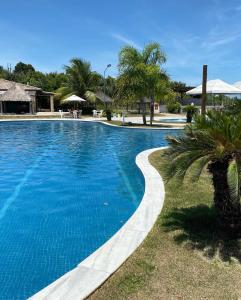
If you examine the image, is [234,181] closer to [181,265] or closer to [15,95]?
[181,265]

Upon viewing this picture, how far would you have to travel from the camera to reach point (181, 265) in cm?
485

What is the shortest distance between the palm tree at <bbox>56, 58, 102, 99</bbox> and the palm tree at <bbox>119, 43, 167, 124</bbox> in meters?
19.5

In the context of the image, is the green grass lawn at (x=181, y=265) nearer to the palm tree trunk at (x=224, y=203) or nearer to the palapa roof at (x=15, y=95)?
the palm tree trunk at (x=224, y=203)

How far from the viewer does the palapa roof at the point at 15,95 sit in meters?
43.3

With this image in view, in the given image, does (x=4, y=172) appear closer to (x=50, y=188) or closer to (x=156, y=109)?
(x=50, y=188)

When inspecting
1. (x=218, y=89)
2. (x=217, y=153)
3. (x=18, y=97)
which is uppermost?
(x=218, y=89)

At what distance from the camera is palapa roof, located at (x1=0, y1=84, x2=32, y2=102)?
142ft

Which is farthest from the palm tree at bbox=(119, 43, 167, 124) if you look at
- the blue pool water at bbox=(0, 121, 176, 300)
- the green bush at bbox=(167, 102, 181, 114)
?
the green bush at bbox=(167, 102, 181, 114)

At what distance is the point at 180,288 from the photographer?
4.26m

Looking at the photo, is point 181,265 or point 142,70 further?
point 142,70

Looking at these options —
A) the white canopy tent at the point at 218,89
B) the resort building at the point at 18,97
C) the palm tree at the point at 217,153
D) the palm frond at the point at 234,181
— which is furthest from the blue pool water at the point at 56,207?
the resort building at the point at 18,97

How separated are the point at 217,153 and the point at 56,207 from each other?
4807 millimetres

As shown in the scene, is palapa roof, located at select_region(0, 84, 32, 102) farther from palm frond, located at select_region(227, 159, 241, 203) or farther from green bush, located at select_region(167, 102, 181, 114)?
palm frond, located at select_region(227, 159, 241, 203)

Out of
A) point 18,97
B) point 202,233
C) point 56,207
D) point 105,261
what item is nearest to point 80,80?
point 18,97
